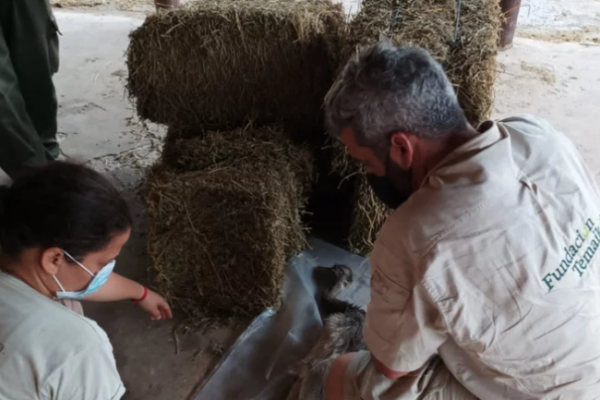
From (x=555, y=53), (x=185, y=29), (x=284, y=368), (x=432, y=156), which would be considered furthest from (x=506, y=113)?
(x=432, y=156)

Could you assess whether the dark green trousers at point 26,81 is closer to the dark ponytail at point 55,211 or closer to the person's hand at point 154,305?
the person's hand at point 154,305

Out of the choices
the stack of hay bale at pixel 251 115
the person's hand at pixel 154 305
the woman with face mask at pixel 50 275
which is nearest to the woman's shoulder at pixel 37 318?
the woman with face mask at pixel 50 275

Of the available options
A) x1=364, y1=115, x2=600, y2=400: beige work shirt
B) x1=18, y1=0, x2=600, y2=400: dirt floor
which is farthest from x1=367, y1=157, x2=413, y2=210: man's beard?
x1=18, y1=0, x2=600, y2=400: dirt floor

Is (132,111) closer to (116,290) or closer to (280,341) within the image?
(280,341)

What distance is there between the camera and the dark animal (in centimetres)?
233

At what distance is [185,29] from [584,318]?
7.17ft

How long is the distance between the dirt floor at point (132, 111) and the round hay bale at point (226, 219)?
0.19 meters

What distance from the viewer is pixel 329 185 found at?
10.9ft

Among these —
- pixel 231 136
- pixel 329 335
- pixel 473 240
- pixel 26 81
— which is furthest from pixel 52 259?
pixel 26 81

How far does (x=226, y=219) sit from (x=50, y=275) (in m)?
1.07

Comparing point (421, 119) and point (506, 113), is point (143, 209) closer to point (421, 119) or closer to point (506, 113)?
point (421, 119)

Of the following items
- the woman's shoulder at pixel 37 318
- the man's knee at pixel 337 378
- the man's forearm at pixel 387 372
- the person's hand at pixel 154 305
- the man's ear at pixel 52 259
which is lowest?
the man's knee at pixel 337 378

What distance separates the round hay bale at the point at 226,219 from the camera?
8.10 feet

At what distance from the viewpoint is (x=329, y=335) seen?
2.53 meters
